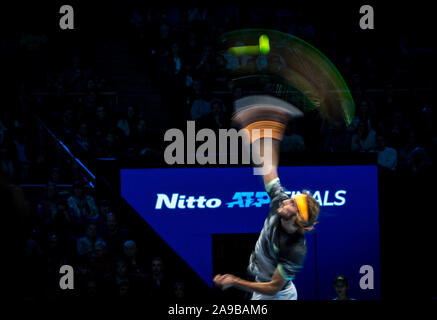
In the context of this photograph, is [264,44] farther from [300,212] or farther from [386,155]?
[300,212]

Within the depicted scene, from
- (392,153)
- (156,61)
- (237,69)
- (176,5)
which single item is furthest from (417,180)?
(176,5)

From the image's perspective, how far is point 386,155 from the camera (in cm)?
941

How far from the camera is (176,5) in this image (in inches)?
501

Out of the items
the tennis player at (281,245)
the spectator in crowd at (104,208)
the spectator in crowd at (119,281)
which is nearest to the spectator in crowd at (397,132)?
the tennis player at (281,245)

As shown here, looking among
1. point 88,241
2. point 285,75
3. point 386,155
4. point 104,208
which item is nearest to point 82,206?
point 104,208

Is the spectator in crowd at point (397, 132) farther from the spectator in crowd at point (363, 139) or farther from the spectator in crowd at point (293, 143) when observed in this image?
the spectator in crowd at point (293, 143)

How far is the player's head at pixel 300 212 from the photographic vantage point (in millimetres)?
5891

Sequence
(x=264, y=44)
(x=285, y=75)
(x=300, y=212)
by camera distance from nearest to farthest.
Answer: (x=300, y=212) < (x=285, y=75) < (x=264, y=44)

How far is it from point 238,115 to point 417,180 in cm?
267

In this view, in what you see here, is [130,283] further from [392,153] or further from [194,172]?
[392,153]

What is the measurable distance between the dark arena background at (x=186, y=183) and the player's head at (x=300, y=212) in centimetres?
116

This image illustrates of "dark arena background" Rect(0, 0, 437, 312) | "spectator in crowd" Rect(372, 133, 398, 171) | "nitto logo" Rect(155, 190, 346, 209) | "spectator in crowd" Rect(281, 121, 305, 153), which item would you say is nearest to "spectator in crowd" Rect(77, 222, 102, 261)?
"dark arena background" Rect(0, 0, 437, 312)

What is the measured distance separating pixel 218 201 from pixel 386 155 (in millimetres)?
2606
